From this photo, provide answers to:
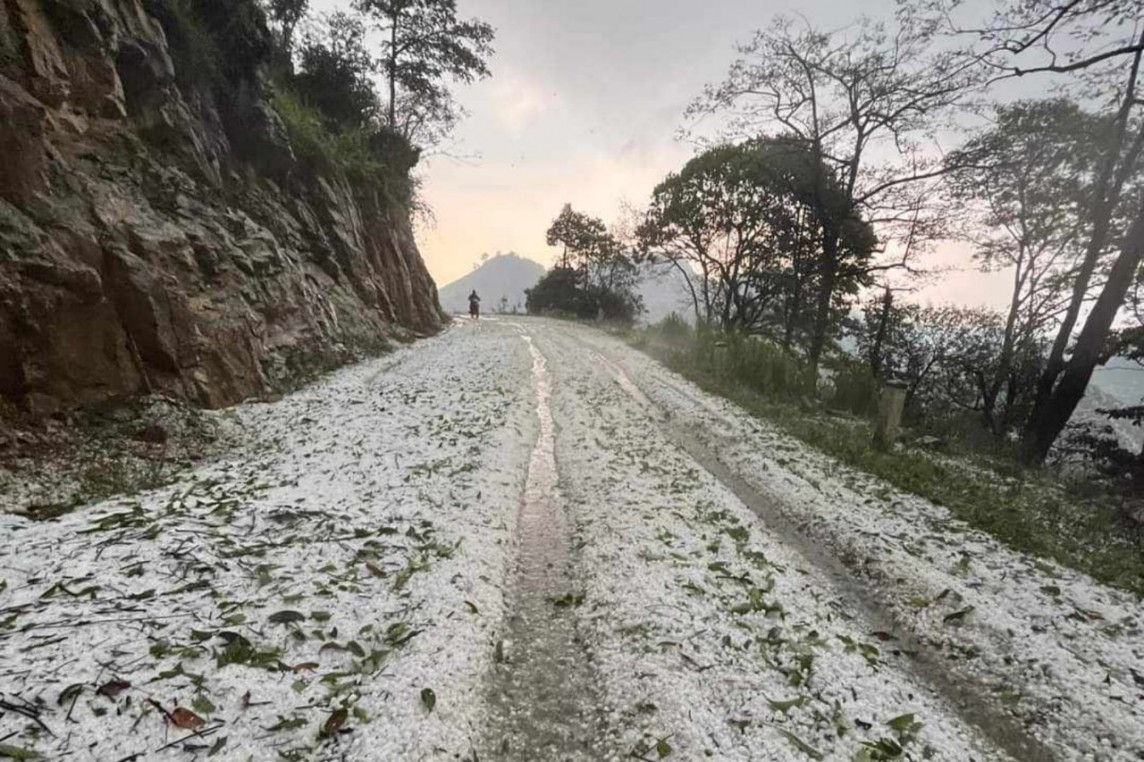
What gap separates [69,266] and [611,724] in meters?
7.40

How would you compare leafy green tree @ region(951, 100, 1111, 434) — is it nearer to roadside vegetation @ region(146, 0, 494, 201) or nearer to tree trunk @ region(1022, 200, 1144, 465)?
tree trunk @ region(1022, 200, 1144, 465)

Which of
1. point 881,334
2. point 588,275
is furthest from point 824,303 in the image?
point 588,275

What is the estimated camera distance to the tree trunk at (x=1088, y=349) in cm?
790

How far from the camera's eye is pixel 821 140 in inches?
614

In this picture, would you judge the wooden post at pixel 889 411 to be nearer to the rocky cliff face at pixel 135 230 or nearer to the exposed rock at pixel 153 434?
the exposed rock at pixel 153 434

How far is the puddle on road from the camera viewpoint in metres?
2.86

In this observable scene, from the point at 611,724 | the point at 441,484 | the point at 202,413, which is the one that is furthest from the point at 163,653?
the point at 202,413

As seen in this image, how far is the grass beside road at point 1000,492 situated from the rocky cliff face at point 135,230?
387 inches

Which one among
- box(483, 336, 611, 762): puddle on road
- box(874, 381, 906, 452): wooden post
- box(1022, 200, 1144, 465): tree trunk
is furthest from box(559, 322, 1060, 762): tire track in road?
box(1022, 200, 1144, 465): tree trunk

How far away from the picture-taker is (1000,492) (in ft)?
22.7

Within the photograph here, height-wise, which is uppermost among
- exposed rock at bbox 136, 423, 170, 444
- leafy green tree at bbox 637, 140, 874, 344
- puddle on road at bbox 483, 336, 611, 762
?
leafy green tree at bbox 637, 140, 874, 344

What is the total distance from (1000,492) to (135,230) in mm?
12604

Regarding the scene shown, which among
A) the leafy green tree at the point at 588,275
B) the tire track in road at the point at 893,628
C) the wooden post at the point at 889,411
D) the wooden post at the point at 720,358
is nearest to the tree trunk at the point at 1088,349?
the wooden post at the point at 889,411

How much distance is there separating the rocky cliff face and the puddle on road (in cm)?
541
